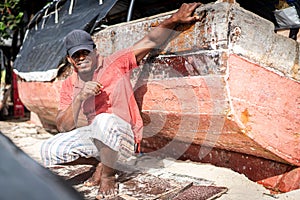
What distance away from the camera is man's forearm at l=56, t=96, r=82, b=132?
254 centimetres

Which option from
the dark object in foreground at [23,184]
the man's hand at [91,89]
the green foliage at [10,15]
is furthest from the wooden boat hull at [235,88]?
the green foliage at [10,15]

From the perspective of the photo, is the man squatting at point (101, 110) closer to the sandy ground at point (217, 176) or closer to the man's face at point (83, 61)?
the man's face at point (83, 61)

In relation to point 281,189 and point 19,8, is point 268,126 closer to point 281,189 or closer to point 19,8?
point 281,189

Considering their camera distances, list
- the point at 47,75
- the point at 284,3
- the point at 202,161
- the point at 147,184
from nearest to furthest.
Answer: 1. the point at 147,184
2. the point at 202,161
3. the point at 284,3
4. the point at 47,75

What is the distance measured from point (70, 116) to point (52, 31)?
306 cm

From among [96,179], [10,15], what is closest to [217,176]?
[96,179]

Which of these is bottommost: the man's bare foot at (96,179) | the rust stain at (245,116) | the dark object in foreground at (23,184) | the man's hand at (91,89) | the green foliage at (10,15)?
the man's bare foot at (96,179)

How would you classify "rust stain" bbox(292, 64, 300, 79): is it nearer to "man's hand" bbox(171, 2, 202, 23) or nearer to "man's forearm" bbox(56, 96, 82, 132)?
"man's hand" bbox(171, 2, 202, 23)

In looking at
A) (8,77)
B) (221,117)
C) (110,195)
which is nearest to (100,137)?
(110,195)

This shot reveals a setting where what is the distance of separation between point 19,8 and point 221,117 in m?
6.92

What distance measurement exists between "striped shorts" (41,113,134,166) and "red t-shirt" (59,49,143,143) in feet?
0.32

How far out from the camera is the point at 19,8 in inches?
308

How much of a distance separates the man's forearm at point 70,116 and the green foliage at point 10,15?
5725 mm

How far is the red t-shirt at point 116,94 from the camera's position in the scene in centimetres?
263
